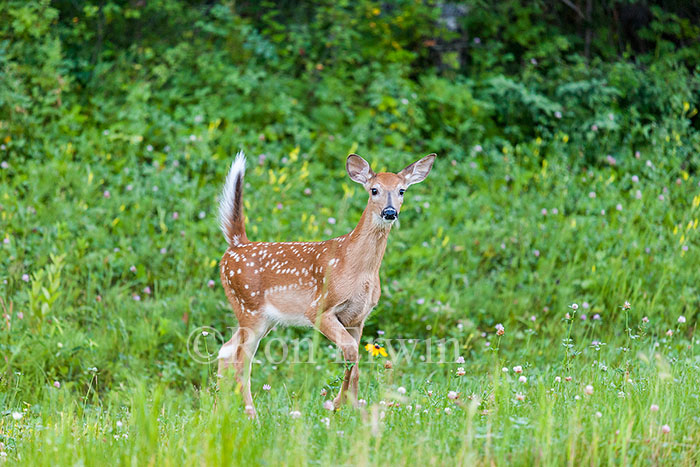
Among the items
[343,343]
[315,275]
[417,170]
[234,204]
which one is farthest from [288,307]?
[417,170]

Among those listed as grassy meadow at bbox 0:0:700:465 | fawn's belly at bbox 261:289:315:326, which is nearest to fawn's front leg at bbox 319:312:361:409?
grassy meadow at bbox 0:0:700:465

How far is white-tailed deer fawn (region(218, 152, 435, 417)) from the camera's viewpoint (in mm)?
4863

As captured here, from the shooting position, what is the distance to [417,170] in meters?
5.32

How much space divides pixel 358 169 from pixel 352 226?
2.69m

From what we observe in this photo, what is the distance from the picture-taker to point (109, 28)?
10.5 metres

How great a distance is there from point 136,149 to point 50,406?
4244mm

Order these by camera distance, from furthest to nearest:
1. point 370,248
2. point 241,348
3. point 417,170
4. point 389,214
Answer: point 241,348
point 417,170
point 370,248
point 389,214

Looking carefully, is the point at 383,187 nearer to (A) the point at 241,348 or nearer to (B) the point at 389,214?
(B) the point at 389,214

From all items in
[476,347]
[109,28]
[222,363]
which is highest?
[109,28]

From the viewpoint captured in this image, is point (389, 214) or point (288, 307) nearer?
point (389, 214)

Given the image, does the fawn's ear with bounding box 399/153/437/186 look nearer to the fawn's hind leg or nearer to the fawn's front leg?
the fawn's front leg

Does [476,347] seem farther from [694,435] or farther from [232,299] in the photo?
[694,435]

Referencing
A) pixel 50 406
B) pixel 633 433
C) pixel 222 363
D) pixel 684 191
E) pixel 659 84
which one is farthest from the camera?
pixel 659 84

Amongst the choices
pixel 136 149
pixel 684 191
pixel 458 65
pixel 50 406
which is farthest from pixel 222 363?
pixel 458 65
